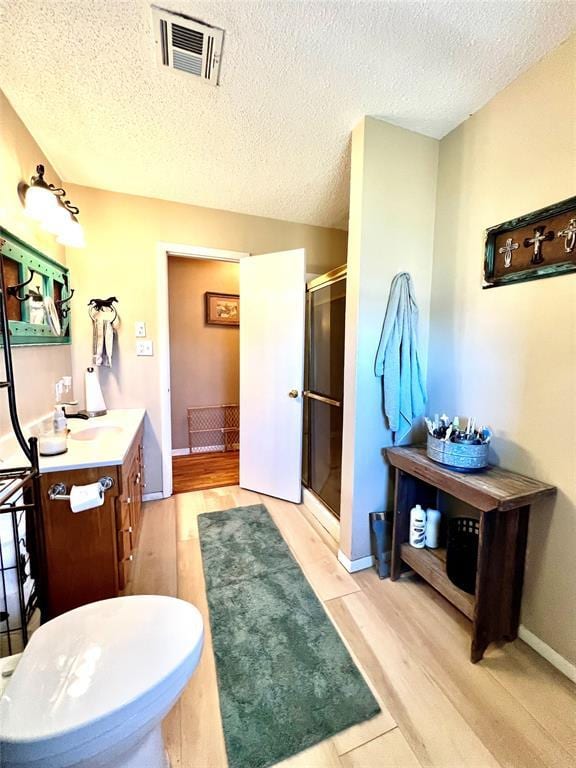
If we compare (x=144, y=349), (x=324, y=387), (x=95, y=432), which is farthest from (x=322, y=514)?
(x=144, y=349)

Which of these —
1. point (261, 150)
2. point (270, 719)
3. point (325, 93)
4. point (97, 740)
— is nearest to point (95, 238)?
point (261, 150)

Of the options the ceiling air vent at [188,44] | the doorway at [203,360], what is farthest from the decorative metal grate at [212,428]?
the ceiling air vent at [188,44]

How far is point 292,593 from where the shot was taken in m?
1.65

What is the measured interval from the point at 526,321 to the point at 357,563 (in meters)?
1.54

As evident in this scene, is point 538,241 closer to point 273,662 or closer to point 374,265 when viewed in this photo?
point 374,265

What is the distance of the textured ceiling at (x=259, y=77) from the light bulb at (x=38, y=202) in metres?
0.37

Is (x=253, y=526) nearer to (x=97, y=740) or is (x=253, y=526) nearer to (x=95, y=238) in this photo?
(x=97, y=740)

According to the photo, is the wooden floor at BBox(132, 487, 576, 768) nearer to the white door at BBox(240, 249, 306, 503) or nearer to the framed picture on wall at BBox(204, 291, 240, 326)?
the white door at BBox(240, 249, 306, 503)

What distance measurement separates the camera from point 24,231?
5.34ft

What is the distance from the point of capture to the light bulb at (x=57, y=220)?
168 centimetres

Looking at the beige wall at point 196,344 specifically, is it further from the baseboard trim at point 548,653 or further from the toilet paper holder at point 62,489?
the baseboard trim at point 548,653

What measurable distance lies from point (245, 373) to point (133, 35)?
2.01m

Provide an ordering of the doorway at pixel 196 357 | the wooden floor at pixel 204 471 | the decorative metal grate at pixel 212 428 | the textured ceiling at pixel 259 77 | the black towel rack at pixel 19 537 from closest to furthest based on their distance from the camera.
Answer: the black towel rack at pixel 19 537 → the textured ceiling at pixel 259 77 → the wooden floor at pixel 204 471 → the doorway at pixel 196 357 → the decorative metal grate at pixel 212 428

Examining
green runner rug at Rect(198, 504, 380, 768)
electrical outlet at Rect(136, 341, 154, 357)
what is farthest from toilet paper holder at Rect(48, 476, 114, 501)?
electrical outlet at Rect(136, 341, 154, 357)
